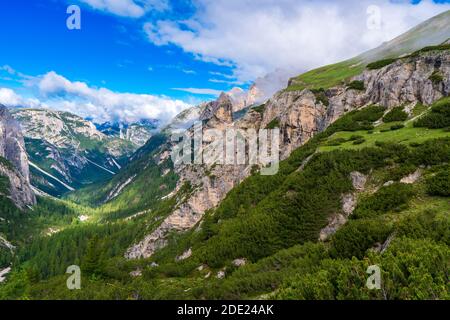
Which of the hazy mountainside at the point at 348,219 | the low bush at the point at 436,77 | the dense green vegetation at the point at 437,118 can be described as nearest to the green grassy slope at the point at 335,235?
the hazy mountainside at the point at 348,219

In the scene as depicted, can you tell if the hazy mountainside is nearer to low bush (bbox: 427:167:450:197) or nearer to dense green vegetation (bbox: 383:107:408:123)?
low bush (bbox: 427:167:450:197)

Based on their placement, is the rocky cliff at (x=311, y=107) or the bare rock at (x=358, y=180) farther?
the rocky cliff at (x=311, y=107)

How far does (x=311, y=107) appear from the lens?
295ft

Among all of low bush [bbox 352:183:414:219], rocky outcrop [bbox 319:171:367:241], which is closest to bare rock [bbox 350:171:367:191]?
rocky outcrop [bbox 319:171:367:241]

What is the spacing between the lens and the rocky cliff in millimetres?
59125

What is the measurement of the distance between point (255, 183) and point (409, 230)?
Answer: 40992mm

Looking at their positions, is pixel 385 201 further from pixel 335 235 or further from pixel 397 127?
pixel 397 127

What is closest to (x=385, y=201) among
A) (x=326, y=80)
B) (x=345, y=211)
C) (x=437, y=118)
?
(x=345, y=211)

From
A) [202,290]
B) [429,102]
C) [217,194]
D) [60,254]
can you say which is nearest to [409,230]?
[202,290]

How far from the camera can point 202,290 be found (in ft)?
95.9

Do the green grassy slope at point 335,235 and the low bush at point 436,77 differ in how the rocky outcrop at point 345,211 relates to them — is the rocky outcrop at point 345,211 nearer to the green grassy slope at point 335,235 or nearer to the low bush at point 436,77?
the green grassy slope at point 335,235

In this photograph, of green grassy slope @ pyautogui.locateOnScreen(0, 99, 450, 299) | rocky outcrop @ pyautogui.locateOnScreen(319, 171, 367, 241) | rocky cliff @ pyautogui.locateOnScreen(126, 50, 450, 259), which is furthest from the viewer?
rocky cliff @ pyautogui.locateOnScreen(126, 50, 450, 259)

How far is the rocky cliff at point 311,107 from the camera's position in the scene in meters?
59.1

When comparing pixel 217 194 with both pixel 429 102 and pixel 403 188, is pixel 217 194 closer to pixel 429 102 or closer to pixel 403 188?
pixel 429 102
